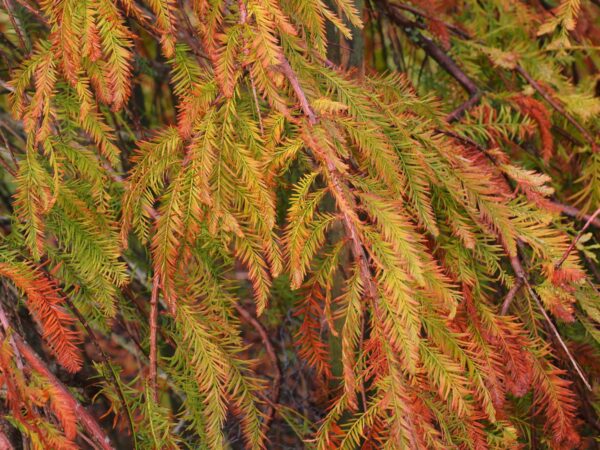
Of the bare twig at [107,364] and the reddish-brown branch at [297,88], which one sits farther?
the bare twig at [107,364]

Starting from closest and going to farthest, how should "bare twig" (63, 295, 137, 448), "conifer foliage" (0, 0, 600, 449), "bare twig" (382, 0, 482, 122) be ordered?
"conifer foliage" (0, 0, 600, 449) → "bare twig" (63, 295, 137, 448) → "bare twig" (382, 0, 482, 122)

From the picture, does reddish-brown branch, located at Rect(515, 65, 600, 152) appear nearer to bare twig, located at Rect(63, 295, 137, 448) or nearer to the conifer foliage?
the conifer foliage

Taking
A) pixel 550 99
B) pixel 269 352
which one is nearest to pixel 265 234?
pixel 269 352

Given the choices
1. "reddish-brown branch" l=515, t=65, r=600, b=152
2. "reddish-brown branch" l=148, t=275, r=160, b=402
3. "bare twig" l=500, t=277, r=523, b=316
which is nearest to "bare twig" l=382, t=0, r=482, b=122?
"reddish-brown branch" l=515, t=65, r=600, b=152

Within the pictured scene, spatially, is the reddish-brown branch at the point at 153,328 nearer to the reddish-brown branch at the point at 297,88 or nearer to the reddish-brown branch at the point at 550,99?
the reddish-brown branch at the point at 297,88

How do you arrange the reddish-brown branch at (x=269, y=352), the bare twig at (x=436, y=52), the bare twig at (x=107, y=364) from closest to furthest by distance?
the bare twig at (x=107, y=364), the reddish-brown branch at (x=269, y=352), the bare twig at (x=436, y=52)

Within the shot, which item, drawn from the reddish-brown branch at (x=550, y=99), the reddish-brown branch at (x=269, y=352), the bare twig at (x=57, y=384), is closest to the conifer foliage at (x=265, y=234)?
Result: the bare twig at (x=57, y=384)

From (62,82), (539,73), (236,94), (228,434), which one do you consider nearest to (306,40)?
(236,94)

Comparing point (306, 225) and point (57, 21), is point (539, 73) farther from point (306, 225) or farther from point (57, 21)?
point (57, 21)

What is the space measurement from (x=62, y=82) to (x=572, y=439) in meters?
1.19

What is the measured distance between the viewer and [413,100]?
1.37m

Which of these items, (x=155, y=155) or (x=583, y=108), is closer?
(x=155, y=155)

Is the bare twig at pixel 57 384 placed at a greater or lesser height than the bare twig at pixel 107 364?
greater

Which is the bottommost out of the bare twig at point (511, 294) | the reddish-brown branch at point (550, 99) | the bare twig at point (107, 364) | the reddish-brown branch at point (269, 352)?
the reddish-brown branch at point (269, 352)
